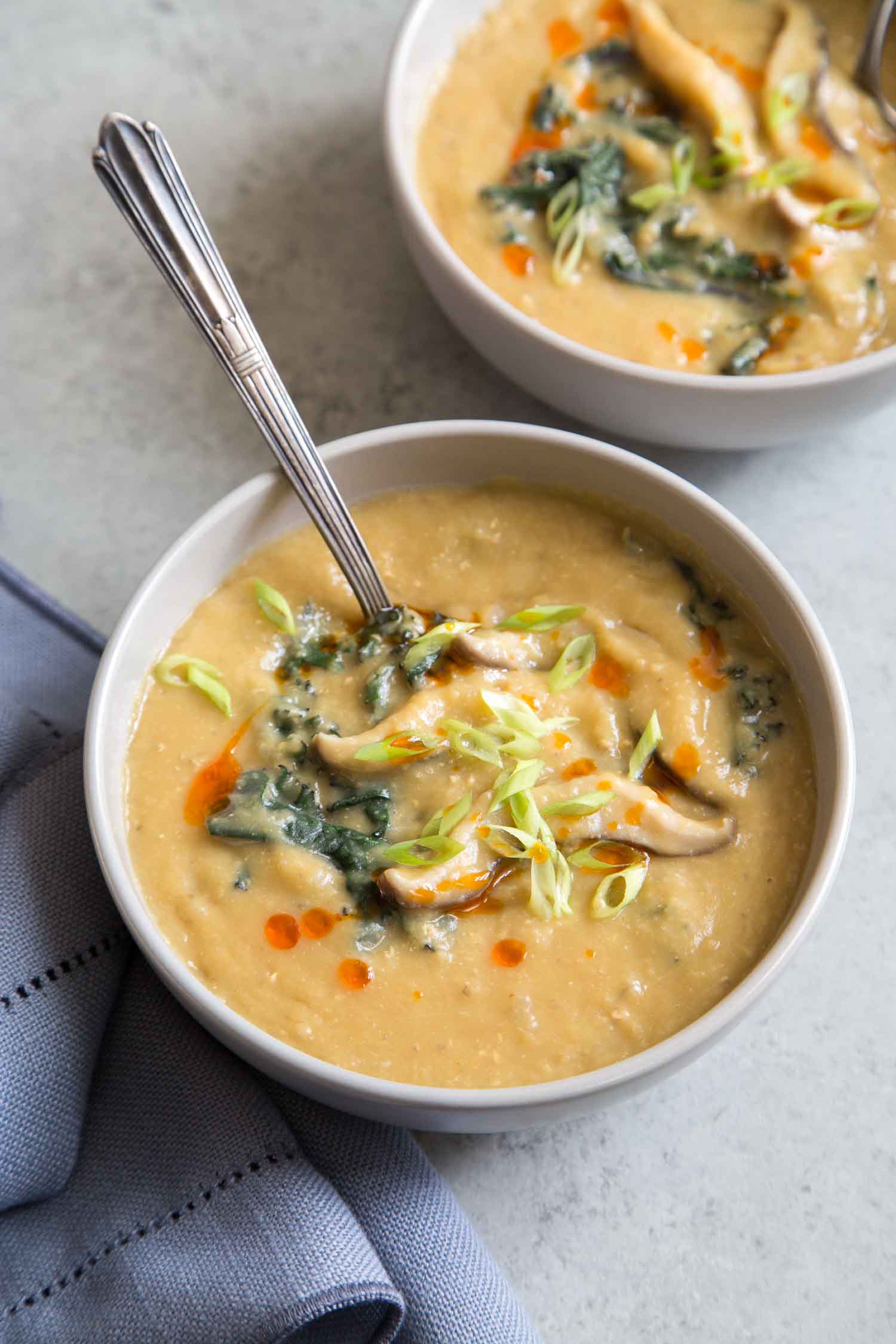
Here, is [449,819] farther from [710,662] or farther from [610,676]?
[710,662]

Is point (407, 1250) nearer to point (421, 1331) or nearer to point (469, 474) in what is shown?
point (421, 1331)

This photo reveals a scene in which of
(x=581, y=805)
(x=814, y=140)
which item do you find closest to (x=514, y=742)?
(x=581, y=805)

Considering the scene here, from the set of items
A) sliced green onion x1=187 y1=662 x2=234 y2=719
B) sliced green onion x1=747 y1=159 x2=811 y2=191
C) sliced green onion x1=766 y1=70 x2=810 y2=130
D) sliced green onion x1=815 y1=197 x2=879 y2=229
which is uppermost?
sliced green onion x1=766 y1=70 x2=810 y2=130

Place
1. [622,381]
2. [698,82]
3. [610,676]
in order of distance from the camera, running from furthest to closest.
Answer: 1. [698,82]
2. [622,381]
3. [610,676]

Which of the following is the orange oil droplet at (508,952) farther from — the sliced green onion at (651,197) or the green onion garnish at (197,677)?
the sliced green onion at (651,197)

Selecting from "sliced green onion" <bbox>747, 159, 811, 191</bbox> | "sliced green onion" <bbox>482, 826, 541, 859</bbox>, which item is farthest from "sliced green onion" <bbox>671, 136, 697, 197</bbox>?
"sliced green onion" <bbox>482, 826, 541, 859</bbox>

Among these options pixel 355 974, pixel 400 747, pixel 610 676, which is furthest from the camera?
pixel 610 676

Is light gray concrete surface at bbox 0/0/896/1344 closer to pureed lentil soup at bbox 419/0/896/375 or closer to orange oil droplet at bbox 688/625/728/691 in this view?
pureed lentil soup at bbox 419/0/896/375

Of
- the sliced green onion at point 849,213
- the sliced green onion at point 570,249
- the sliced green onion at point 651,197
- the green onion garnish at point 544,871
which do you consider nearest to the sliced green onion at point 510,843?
the green onion garnish at point 544,871
